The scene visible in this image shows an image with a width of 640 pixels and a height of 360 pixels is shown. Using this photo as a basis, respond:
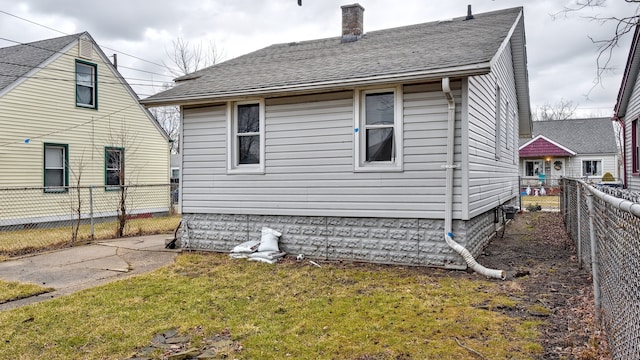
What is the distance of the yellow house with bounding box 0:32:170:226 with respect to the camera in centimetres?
1253

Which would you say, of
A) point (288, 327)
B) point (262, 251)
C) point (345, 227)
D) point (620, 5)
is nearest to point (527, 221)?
point (620, 5)

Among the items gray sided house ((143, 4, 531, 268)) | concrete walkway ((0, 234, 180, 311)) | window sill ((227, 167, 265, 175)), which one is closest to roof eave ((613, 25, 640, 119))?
gray sided house ((143, 4, 531, 268))

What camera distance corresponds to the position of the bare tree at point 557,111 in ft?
178

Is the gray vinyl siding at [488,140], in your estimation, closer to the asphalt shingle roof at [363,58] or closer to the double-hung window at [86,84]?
the asphalt shingle roof at [363,58]

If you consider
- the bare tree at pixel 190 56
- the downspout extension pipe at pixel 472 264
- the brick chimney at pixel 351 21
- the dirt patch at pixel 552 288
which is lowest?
the dirt patch at pixel 552 288

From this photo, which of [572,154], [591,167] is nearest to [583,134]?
[591,167]

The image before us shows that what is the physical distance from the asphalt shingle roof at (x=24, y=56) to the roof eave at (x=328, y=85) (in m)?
7.21

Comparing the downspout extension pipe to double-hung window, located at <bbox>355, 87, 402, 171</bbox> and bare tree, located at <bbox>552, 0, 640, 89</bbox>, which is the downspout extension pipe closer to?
double-hung window, located at <bbox>355, 87, 402, 171</bbox>

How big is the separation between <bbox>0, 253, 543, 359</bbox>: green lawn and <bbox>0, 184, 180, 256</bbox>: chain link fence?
5245 millimetres

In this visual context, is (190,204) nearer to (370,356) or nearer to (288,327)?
(288,327)

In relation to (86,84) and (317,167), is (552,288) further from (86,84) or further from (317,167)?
(86,84)

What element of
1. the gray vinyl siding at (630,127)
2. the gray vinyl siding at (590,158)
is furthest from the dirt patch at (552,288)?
the gray vinyl siding at (590,158)

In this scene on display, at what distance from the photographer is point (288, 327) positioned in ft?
13.9

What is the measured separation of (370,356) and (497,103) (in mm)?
7980
